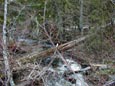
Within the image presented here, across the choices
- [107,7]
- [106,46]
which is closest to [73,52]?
[106,46]

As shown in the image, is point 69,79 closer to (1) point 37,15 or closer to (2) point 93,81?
(2) point 93,81

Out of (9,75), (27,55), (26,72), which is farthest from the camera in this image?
(27,55)

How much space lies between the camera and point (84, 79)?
4.84m

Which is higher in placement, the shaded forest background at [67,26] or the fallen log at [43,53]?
the shaded forest background at [67,26]

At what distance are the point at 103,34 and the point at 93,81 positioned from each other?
1905mm

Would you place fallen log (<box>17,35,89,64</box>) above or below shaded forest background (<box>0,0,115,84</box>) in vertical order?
below

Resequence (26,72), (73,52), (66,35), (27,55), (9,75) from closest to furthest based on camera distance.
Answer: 1. (9,75)
2. (26,72)
3. (27,55)
4. (73,52)
5. (66,35)

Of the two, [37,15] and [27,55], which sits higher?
[37,15]

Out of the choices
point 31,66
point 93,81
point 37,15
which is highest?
point 37,15

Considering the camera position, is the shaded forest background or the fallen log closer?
the fallen log

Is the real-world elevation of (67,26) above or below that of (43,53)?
above

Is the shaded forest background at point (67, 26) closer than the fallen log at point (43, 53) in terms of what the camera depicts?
No

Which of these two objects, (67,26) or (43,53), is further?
(67,26)

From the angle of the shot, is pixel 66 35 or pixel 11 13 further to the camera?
pixel 11 13
